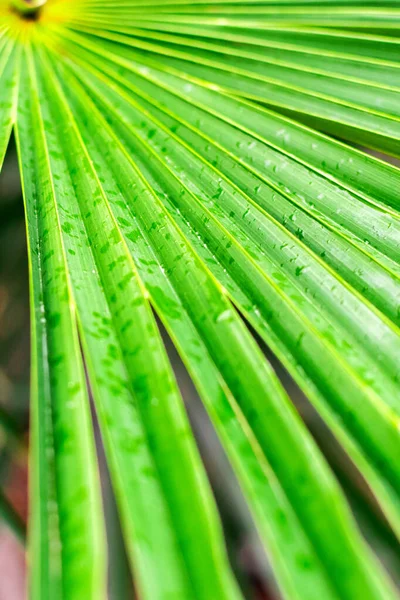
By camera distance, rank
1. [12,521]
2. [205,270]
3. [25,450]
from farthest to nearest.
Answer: [25,450] < [12,521] < [205,270]

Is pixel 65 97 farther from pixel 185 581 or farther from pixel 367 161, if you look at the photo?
pixel 185 581

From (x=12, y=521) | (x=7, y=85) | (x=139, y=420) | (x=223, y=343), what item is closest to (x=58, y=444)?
(x=139, y=420)

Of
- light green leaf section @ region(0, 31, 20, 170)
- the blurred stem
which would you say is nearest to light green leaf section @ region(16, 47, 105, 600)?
light green leaf section @ region(0, 31, 20, 170)

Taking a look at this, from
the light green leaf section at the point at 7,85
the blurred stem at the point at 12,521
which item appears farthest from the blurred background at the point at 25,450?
the light green leaf section at the point at 7,85

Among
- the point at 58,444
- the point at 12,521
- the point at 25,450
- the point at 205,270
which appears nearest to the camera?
the point at 58,444

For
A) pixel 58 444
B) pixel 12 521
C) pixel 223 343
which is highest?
pixel 223 343

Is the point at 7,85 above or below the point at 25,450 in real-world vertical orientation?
above

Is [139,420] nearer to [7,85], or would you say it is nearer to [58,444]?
[58,444]

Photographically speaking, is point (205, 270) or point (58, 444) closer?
point (58, 444)
